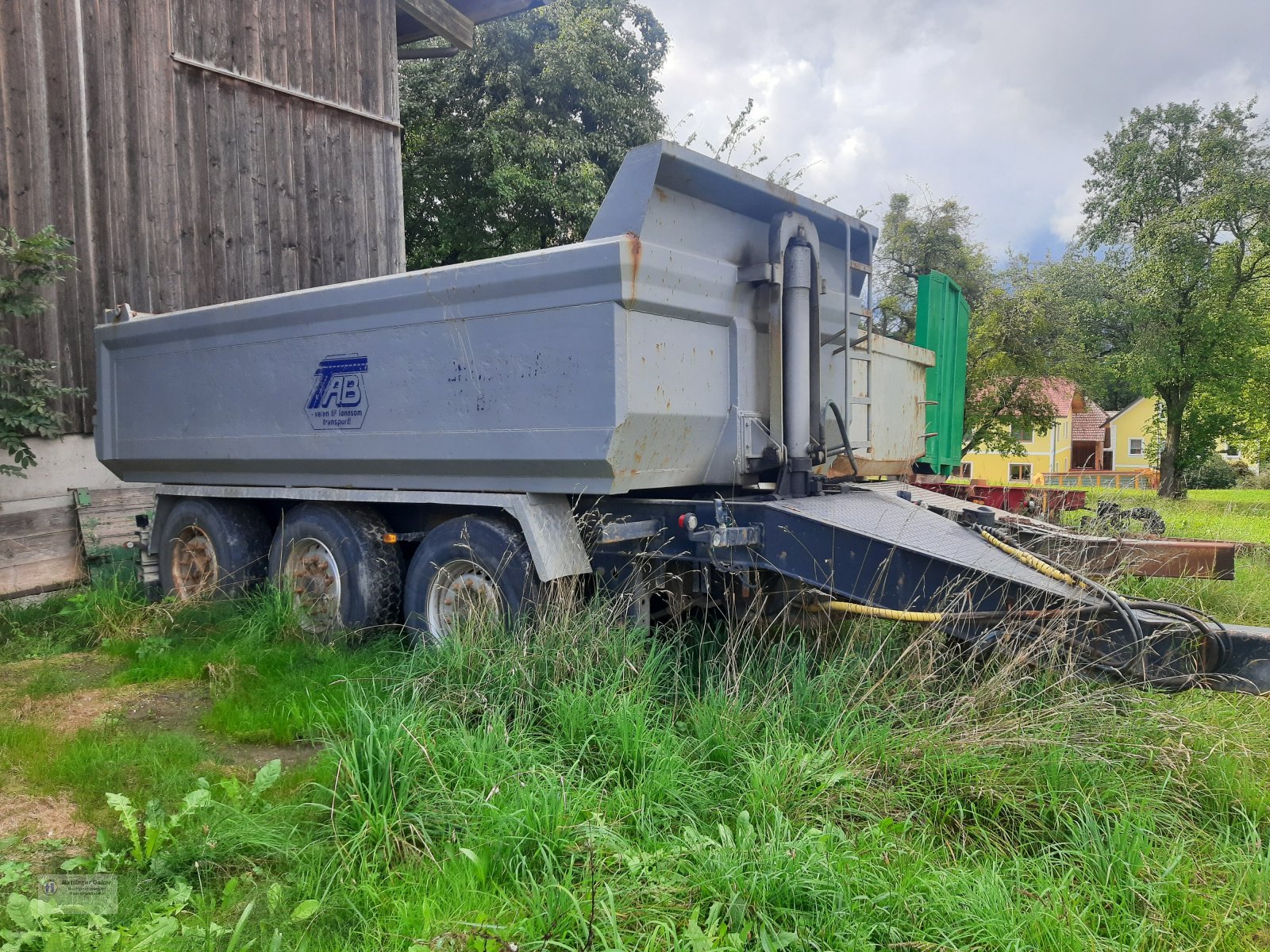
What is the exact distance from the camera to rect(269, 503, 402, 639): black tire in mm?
5582

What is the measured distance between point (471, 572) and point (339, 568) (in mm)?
1137

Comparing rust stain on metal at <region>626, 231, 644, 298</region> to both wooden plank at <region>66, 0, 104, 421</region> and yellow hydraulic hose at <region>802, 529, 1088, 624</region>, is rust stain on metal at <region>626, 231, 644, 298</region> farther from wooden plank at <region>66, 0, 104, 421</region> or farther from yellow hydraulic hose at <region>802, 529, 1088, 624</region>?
wooden plank at <region>66, 0, 104, 421</region>

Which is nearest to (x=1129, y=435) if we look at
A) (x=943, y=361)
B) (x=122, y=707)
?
(x=943, y=361)

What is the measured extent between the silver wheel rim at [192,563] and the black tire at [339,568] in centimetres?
89

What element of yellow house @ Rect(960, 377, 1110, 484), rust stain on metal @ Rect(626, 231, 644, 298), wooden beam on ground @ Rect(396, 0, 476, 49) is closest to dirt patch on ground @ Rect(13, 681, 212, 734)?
rust stain on metal @ Rect(626, 231, 644, 298)

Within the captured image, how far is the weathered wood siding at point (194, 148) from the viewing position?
7695 mm

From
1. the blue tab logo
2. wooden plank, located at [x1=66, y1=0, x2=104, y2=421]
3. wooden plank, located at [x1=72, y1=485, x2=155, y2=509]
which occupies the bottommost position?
wooden plank, located at [x1=72, y1=485, x2=155, y2=509]

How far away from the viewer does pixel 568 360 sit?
441 centimetres

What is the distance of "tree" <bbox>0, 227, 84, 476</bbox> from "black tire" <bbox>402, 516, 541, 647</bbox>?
3.13 m

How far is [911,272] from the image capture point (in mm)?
27141

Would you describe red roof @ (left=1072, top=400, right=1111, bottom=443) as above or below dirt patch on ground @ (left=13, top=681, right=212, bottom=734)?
above

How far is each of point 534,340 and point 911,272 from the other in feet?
81.3

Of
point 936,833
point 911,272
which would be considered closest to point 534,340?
point 936,833

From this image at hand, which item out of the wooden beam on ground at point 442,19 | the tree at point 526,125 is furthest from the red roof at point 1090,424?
the wooden beam on ground at point 442,19
